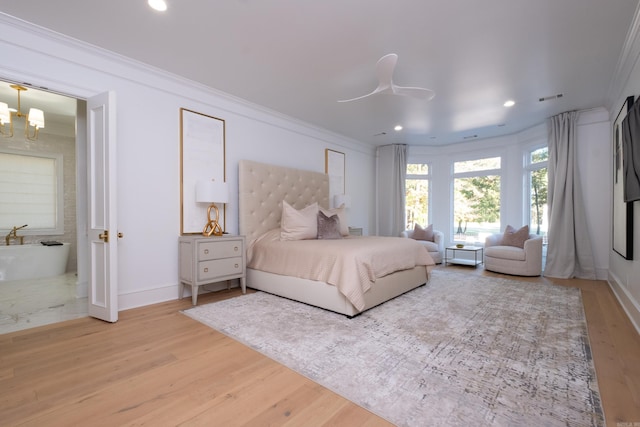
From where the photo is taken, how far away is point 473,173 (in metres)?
6.54

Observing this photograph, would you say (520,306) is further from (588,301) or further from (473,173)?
(473,173)

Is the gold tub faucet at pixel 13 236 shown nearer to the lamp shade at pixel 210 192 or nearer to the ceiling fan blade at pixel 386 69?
the lamp shade at pixel 210 192

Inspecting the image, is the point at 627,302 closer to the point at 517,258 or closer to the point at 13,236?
the point at 517,258

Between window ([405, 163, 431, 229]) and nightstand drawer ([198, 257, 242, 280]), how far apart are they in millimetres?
4742

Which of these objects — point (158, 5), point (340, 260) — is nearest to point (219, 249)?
point (340, 260)

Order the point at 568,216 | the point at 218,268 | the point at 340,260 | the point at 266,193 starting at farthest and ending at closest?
1. the point at 568,216
2. the point at 266,193
3. the point at 218,268
4. the point at 340,260

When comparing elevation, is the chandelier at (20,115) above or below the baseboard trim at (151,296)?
above

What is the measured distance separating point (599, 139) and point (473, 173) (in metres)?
2.25

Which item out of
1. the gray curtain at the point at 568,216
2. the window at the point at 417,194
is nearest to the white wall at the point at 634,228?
the gray curtain at the point at 568,216

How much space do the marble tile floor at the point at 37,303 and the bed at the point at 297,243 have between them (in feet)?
6.33

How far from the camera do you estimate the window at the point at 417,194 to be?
7062 mm

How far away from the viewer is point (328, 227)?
4066 mm

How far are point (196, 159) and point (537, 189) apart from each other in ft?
19.8

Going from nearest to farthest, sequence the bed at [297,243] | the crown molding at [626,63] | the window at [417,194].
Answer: the crown molding at [626,63]
the bed at [297,243]
the window at [417,194]
